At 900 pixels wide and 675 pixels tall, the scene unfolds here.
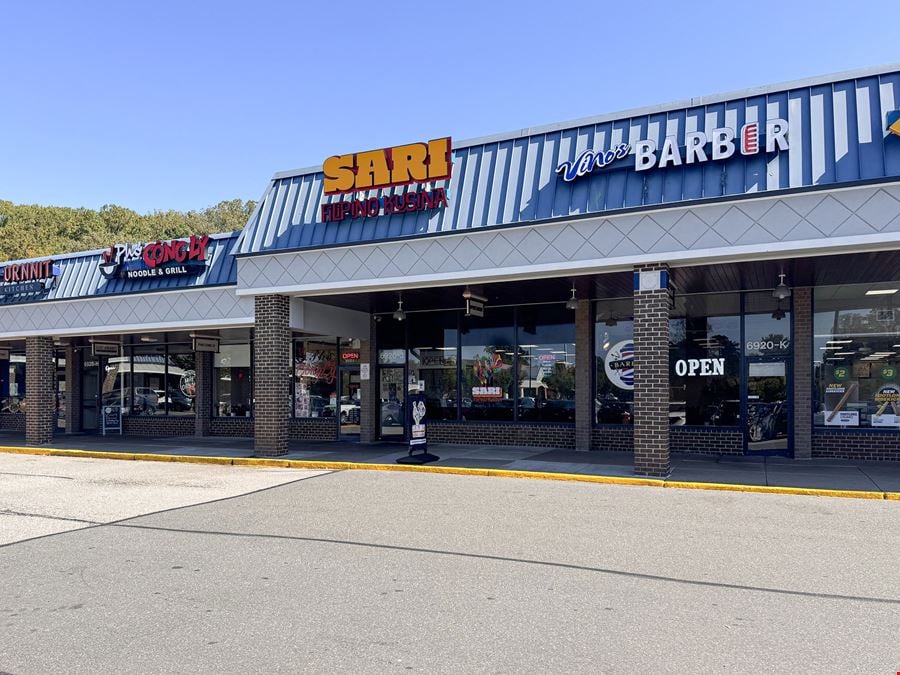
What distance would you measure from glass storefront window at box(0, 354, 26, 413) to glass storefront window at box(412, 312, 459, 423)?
17.7 metres

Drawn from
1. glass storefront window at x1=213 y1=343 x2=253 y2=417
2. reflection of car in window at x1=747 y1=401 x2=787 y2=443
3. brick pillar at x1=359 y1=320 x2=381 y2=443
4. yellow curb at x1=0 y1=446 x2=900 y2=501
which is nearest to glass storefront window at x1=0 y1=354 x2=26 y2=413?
yellow curb at x1=0 y1=446 x2=900 y2=501

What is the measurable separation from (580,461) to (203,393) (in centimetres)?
1268

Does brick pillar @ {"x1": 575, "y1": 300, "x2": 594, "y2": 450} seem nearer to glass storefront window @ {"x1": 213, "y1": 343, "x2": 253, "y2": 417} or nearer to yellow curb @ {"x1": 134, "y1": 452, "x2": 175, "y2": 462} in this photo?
yellow curb @ {"x1": 134, "y1": 452, "x2": 175, "y2": 462}

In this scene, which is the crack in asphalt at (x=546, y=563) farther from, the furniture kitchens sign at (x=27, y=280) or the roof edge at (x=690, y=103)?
the furniture kitchens sign at (x=27, y=280)

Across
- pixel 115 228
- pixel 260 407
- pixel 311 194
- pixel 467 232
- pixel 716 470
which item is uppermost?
pixel 115 228

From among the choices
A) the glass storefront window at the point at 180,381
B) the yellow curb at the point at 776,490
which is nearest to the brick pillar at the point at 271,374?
the glass storefront window at the point at 180,381

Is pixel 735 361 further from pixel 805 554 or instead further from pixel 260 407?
pixel 260 407

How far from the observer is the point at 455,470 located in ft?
44.5

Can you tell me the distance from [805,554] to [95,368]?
78.8 ft

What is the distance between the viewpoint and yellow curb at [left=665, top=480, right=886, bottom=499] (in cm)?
1066

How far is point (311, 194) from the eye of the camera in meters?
15.8

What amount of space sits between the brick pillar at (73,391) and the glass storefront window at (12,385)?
3905 mm

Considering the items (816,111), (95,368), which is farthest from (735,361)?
(95,368)

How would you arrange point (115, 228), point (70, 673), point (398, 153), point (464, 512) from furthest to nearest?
point (115, 228), point (398, 153), point (464, 512), point (70, 673)
